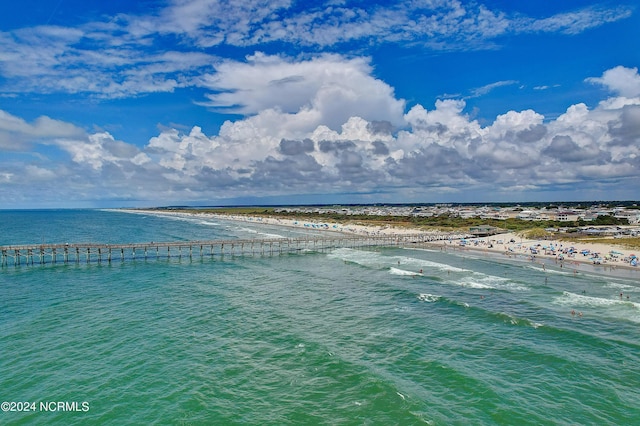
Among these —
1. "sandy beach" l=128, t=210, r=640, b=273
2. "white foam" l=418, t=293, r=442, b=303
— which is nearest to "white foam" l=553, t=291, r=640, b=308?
"white foam" l=418, t=293, r=442, b=303

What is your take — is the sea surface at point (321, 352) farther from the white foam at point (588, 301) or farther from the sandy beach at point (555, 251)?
the sandy beach at point (555, 251)

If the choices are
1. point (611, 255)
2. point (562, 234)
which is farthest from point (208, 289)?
point (562, 234)

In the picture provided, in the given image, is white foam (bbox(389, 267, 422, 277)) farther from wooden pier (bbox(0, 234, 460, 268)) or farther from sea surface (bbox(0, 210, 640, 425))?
wooden pier (bbox(0, 234, 460, 268))

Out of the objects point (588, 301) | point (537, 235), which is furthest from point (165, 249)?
point (537, 235)

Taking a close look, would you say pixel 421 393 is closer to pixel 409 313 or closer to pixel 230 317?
pixel 409 313

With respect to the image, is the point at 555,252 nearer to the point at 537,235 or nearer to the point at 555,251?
the point at 555,251

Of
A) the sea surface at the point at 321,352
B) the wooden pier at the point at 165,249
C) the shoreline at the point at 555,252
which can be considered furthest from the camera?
the wooden pier at the point at 165,249

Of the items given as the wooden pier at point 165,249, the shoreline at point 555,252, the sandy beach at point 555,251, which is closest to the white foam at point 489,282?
the shoreline at point 555,252

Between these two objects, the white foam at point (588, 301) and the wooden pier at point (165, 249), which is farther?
the wooden pier at point (165, 249)
